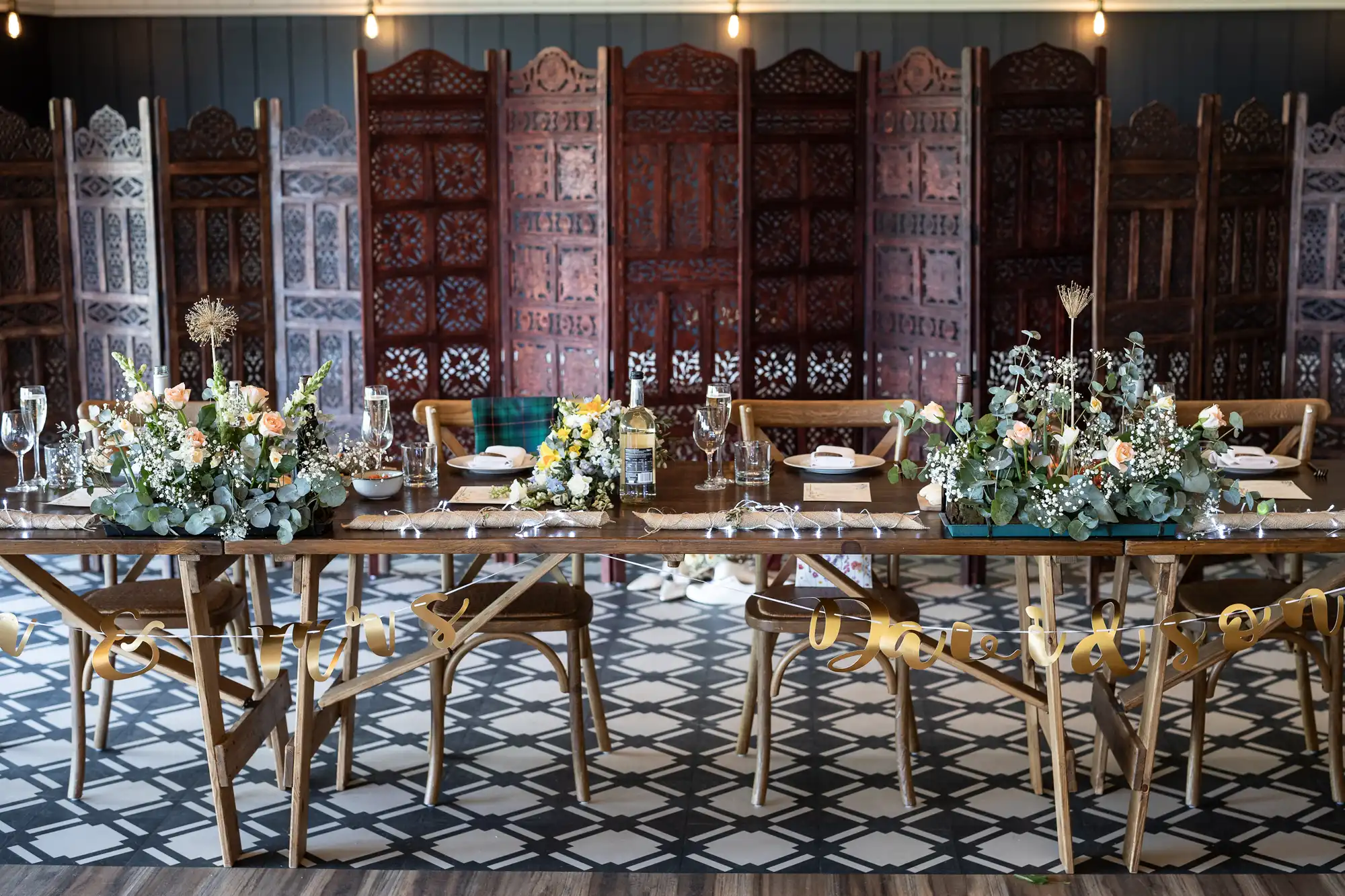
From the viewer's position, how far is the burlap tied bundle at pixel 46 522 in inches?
133

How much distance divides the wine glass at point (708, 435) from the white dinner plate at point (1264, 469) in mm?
1244

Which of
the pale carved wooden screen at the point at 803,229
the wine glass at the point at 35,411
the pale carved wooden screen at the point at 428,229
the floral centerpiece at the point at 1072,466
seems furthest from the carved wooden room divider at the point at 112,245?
the floral centerpiece at the point at 1072,466

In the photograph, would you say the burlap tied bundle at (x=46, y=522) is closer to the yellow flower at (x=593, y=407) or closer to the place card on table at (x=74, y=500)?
the place card on table at (x=74, y=500)

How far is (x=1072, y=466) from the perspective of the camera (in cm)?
332

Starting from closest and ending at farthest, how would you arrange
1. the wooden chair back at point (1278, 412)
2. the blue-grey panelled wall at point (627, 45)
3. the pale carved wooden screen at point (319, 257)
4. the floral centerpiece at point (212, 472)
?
the floral centerpiece at point (212, 472) → the wooden chair back at point (1278, 412) → the pale carved wooden screen at point (319, 257) → the blue-grey panelled wall at point (627, 45)

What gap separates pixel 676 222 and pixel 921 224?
3.13ft

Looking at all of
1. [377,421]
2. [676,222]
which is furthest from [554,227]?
[377,421]

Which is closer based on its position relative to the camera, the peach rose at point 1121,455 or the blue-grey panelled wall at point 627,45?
the peach rose at point 1121,455

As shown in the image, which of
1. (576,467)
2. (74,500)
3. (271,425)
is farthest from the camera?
(74,500)

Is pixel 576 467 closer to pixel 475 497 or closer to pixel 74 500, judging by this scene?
pixel 475 497

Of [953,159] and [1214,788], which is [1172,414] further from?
[953,159]

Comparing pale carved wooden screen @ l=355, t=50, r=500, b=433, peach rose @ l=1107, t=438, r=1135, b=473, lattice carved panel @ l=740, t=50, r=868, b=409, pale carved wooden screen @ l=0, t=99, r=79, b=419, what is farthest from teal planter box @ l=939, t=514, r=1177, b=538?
pale carved wooden screen @ l=0, t=99, r=79, b=419

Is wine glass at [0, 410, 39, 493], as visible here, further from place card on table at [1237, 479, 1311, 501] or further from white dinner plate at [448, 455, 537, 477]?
place card on table at [1237, 479, 1311, 501]

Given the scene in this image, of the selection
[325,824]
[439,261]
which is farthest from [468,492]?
[439,261]
